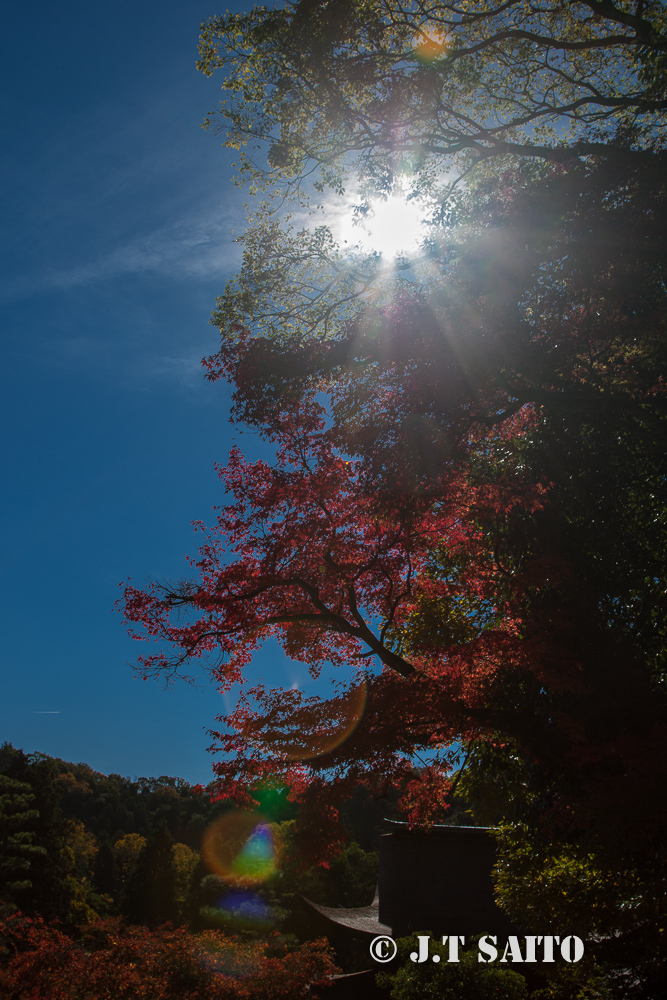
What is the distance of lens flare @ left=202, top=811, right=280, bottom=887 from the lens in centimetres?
A: 3434

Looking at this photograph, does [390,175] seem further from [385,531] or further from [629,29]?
[385,531]

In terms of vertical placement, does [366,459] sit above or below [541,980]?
above

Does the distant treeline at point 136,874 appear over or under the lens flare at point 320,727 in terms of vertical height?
under

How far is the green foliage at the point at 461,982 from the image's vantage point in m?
9.42

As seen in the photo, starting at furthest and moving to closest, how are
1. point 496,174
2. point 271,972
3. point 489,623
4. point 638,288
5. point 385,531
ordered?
point 271,972, point 489,623, point 496,174, point 385,531, point 638,288

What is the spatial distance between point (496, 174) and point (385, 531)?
6.28 meters

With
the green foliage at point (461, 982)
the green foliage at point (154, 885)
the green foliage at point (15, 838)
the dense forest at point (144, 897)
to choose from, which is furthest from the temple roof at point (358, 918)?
the green foliage at point (154, 885)

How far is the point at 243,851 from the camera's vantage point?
133ft

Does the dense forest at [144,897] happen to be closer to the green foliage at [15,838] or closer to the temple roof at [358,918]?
the green foliage at [15,838]

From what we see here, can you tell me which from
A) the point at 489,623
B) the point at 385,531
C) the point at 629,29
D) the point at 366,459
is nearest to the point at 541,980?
the point at 489,623

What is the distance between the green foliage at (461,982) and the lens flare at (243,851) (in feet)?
89.0

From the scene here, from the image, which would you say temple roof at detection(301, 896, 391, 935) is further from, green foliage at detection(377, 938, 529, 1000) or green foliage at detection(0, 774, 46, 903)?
green foliage at detection(0, 774, 46, 903)

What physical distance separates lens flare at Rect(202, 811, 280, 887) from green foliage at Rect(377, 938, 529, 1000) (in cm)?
2713

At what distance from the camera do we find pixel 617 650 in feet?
23.3
